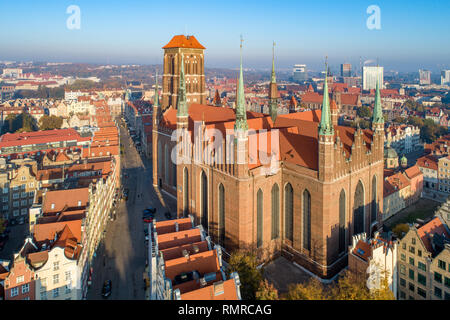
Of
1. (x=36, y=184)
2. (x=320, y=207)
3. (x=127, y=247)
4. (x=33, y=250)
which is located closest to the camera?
(x=33, y=250)

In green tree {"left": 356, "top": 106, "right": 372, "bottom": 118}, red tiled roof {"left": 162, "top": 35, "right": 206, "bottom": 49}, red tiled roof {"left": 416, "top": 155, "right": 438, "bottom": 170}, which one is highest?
red tiled roof {"left": 162, "top": 35, "right": 206, "bottom": 49}

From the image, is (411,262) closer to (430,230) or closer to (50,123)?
(430,230)

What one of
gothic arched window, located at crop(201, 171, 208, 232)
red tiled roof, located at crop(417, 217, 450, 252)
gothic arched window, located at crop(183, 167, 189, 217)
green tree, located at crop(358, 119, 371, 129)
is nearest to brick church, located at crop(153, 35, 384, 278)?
gothic arched window, located at crop(201, 171, 208, 232)

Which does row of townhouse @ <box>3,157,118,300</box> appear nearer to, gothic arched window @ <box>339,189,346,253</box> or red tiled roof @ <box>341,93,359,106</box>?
gothic arched window @ <box>339,189,346,253</box>

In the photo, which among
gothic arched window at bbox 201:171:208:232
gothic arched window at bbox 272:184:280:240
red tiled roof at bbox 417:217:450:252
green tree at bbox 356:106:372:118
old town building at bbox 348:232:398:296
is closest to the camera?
old town building at bbox 348:232:398:296

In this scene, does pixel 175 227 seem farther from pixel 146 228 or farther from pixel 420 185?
pixel 420 185

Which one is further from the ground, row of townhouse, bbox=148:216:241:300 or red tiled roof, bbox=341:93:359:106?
red tiled roof, bbox=341:93:359:106

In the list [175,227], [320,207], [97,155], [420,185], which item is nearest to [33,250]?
[175,227]
